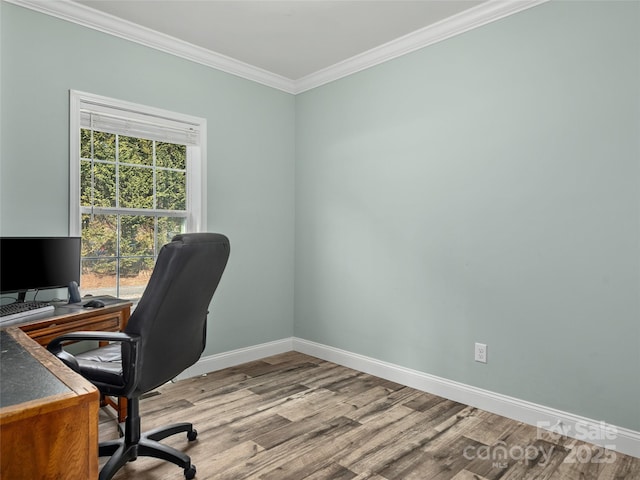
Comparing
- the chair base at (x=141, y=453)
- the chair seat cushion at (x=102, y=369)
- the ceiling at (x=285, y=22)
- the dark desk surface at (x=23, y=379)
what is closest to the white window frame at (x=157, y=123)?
the ceiling at (x=285, y=22)

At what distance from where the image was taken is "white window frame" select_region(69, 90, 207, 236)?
106 inches

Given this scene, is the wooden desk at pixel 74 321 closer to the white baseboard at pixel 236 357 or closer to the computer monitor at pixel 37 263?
the computer monitor at pixel 37 263

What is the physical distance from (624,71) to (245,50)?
104 inches

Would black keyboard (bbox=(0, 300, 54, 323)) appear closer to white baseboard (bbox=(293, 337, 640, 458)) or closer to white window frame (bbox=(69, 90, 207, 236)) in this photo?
white window frame (bbox=(69, 90, 207, 236))

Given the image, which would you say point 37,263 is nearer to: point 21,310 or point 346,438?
point 21,310

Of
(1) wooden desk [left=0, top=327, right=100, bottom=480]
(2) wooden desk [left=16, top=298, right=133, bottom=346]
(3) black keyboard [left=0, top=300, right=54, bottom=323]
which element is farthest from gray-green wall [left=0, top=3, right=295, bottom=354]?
(1) wooden desk [left=0, top=327, right=100, bottom=480]

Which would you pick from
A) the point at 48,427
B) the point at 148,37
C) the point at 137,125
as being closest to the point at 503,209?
the point at 48,427

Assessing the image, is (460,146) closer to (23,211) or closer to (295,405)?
(295,405)

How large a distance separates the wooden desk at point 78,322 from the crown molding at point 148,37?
6.22 feet

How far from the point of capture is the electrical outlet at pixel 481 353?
8.96 ft

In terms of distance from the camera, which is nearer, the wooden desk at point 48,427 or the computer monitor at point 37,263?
the wooden desk at point 48,427

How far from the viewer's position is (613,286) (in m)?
2.23

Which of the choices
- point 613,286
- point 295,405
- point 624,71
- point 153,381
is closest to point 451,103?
point 624,71

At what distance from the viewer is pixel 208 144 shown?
3.42 m
